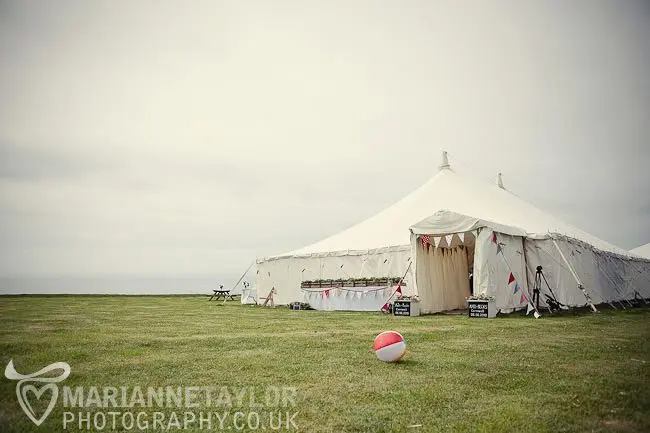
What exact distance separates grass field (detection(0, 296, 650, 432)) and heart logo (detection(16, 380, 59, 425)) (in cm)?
6

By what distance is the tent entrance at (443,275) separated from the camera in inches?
494

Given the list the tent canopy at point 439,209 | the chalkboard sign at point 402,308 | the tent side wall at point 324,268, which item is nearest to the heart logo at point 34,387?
the chalkboard sign at point 402,308

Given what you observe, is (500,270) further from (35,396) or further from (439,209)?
(35,396)

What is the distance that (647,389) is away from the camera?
3576mm

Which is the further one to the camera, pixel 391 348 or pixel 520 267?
pixel 520 267

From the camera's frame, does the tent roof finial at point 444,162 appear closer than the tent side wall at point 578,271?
No

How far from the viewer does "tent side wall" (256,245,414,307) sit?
14633mm

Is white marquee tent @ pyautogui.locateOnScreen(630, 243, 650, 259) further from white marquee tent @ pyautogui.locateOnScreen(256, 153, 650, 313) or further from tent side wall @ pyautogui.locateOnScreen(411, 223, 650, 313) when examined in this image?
tent side wall @ pyautogui.locateOnScreen(411, 223, 650, 313)

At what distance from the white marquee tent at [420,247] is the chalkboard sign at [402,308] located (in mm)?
567

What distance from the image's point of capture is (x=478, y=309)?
35.9 ft

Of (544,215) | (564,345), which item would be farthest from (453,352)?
(544,215)

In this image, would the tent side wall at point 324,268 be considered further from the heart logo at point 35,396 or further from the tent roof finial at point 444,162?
the heart logo at point 35,396

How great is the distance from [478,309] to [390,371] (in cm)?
709

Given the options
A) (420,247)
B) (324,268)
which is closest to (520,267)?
(420,247)
